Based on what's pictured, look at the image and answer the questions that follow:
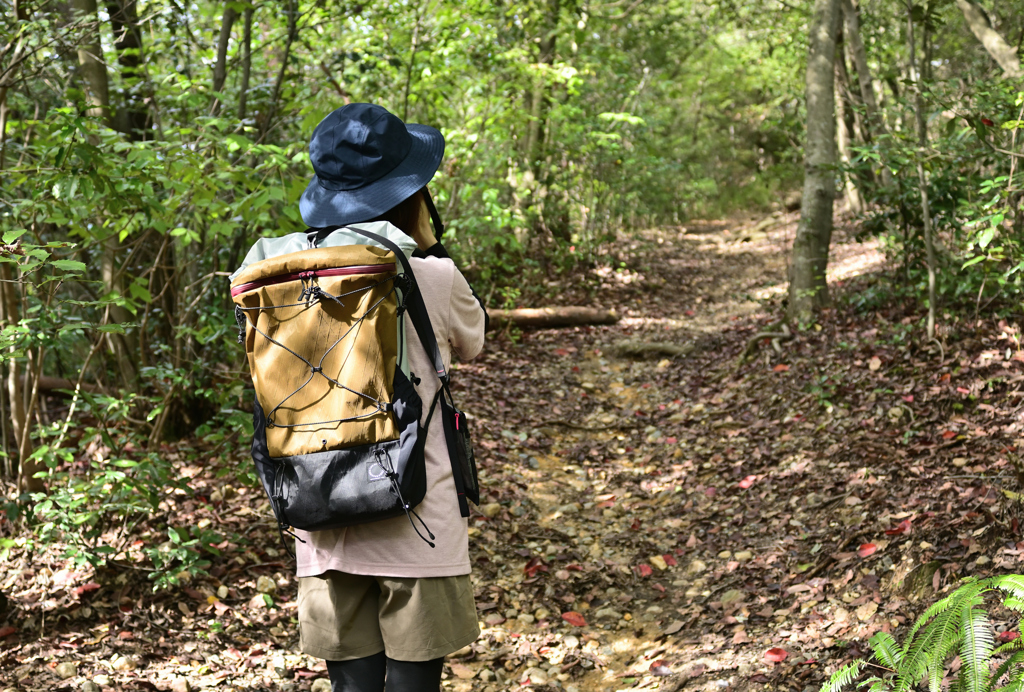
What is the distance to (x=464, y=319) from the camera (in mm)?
1993

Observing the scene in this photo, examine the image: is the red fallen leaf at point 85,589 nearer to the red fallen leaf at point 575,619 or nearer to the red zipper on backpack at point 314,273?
the red fallen leaf at point 575,619

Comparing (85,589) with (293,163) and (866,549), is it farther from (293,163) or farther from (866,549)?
(866,549)

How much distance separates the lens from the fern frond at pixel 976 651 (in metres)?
2.01

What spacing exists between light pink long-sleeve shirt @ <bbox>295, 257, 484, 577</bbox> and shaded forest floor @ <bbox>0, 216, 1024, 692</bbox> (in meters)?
A: 1.97

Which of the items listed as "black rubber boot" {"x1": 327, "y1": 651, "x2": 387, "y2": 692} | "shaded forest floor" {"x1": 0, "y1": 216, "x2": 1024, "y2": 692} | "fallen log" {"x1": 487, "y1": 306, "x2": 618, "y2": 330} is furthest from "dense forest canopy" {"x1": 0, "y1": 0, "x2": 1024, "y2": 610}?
"black rubber boot" {"x1": 327, "y1": 651, "x2": 387, "y2": 692}

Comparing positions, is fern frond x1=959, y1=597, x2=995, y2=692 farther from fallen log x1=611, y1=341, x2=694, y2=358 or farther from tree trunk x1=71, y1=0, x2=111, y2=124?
fallen log x1=611, y1=341, x2=694, y2=358

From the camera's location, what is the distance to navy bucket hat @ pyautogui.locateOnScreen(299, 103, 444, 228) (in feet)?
6.42

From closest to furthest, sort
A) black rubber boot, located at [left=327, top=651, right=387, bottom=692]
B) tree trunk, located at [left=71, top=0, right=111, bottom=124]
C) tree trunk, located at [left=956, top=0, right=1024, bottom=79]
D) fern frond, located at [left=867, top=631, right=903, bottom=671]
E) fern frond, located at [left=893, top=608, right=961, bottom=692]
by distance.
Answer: black rubber boot, located at [left=327, top=651, right=387, bottom=692] < fern frond, located at [left=893, top=608, right=961, bottom=692] < fern frond, located at [left=867, top=631, right=903, bottom=671] < tree trunk, located at [left=71, top=0, right=111, bottom=124] < tree trunk, located at [left=956, top=0, right=1024, bottom=79]

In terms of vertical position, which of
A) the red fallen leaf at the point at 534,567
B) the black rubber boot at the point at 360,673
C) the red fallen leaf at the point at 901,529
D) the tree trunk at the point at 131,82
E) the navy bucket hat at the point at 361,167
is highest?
the tree trunk at the point at 131,82

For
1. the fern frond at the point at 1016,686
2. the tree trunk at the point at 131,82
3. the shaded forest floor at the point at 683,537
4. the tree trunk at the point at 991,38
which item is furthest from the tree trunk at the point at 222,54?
the tree trunk at the point at 991,38

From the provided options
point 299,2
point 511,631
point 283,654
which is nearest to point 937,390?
point 511,631

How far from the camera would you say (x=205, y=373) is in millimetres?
5293

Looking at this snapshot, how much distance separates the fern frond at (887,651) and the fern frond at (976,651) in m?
0.32

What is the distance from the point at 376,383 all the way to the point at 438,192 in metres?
5.93
